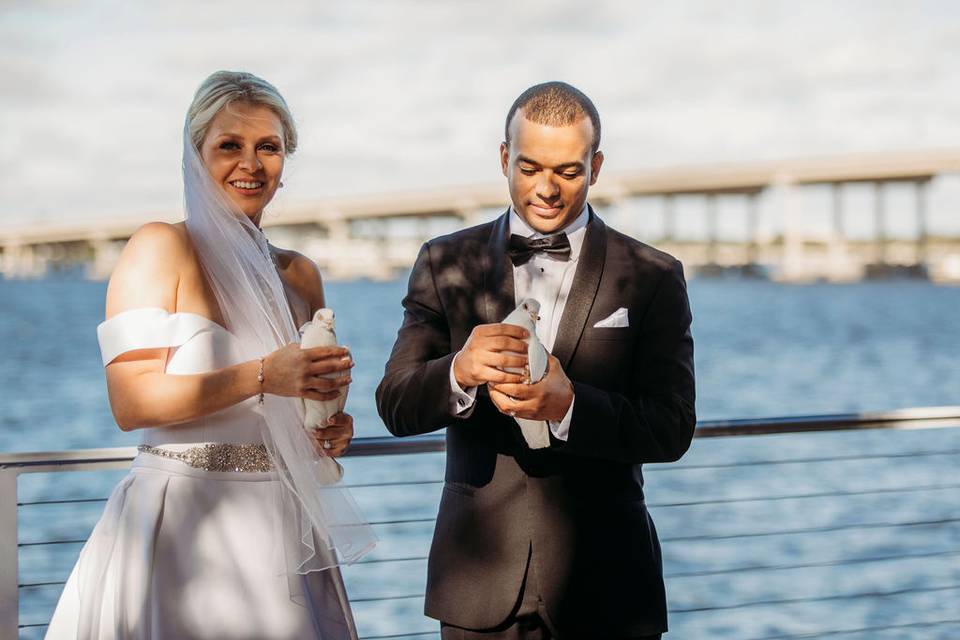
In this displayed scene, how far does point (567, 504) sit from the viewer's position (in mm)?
2539

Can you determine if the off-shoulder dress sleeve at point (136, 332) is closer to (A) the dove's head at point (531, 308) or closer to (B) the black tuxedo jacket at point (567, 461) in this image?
(B) the black tuxedo jacket at point (567, 461)

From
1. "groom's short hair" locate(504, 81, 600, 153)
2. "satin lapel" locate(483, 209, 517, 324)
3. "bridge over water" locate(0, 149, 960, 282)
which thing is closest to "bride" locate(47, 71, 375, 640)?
"satin lapel" locate(483, 209, 517, 324)

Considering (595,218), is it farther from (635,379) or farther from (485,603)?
(485,603)

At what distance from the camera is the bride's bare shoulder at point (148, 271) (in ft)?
8.34

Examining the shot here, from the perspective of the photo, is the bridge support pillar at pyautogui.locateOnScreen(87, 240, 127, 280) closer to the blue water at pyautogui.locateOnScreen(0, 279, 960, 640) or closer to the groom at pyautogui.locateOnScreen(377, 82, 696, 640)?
the blue water at pyautogui.locateOnScreen(0, 279, 960, 640)

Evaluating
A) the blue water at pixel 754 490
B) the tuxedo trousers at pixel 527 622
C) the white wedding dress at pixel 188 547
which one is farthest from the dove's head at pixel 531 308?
the blue water at pixel 754 490

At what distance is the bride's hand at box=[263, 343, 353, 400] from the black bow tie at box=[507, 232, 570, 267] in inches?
17.2

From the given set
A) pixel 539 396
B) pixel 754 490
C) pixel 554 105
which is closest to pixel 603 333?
pixel 539 396

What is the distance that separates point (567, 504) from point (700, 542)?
37.3 feet

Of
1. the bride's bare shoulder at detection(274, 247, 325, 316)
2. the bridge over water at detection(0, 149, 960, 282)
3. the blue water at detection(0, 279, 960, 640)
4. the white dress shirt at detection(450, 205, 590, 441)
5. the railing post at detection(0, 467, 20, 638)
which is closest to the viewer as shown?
the white dress shirt at detection(450, 205, 590, 441)

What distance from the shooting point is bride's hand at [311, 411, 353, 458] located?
264 cm

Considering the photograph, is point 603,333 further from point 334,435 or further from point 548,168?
point 334,435

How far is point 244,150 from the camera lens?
106 inches

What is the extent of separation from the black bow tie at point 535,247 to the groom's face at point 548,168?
3cm
